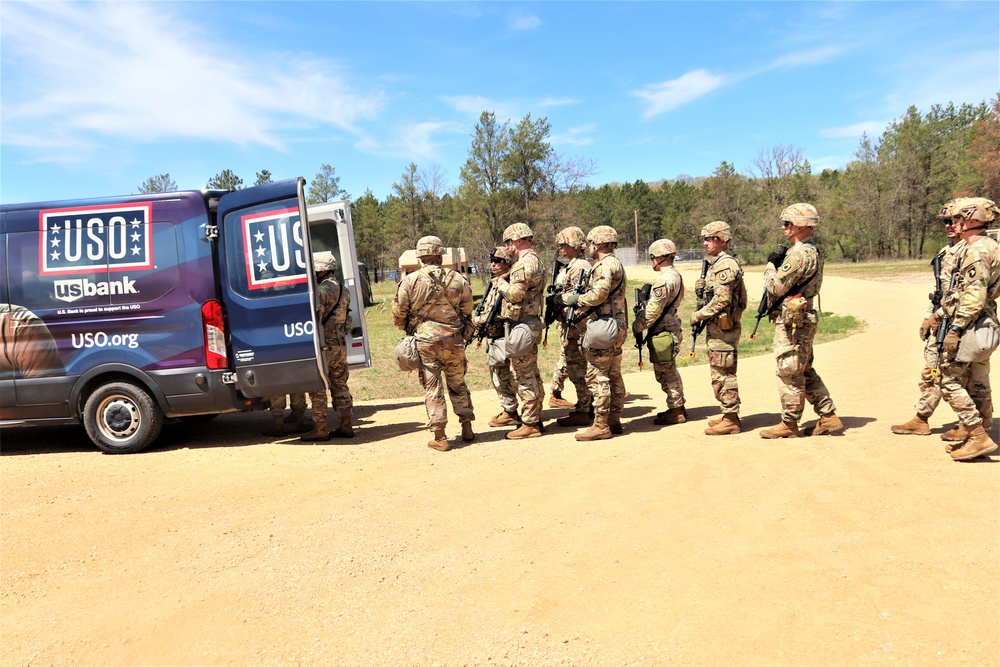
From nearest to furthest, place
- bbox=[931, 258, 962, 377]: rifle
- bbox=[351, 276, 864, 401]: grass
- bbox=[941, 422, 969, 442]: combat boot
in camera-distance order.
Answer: bbox=[941, 422, 969, 442]: combat boot → bbox=[931, 258, 962, 377]: rifle → bbox=[351, 276, 864, 401]: grass

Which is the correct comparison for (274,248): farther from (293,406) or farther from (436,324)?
(293,406)

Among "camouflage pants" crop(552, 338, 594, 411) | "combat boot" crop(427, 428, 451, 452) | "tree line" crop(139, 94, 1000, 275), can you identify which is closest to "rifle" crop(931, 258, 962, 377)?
"camouflage pants" crop(552, 338, 594, 411)

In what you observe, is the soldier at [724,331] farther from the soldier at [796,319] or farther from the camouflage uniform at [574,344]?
the camouflage uniform at [574,344]

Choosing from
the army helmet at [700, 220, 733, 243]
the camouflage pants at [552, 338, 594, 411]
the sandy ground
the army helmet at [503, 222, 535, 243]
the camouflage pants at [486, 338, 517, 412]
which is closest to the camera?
the sandy ground

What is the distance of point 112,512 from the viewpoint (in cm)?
500

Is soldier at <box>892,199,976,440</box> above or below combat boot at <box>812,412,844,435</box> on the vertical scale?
above

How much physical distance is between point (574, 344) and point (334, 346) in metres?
2.50

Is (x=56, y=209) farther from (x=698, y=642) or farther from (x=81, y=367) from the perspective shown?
(x=698, y=642)

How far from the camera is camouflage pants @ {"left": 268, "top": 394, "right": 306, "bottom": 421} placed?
287 inches

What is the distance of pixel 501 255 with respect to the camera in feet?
23.5

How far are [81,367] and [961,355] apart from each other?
7.40 meters

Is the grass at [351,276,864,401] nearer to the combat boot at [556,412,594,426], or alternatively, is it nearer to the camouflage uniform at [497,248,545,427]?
the combat boot at [556,412,594,426]

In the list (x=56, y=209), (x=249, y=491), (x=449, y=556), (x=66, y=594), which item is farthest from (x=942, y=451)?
(x=56, y=209)

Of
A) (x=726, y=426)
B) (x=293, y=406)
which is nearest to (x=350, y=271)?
(x=293, y=406)
